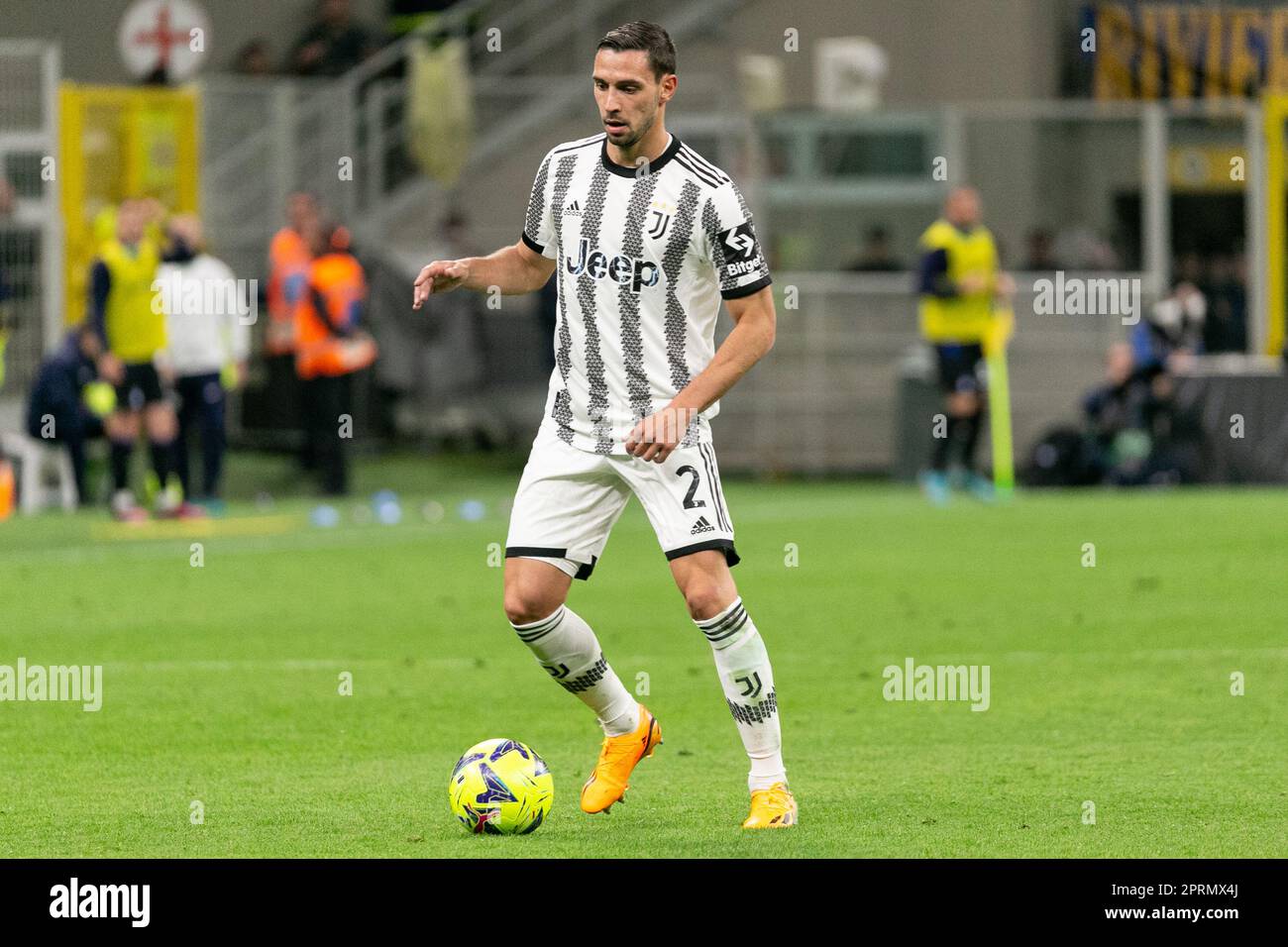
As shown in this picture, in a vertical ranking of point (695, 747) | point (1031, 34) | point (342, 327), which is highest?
point (1031, 34)

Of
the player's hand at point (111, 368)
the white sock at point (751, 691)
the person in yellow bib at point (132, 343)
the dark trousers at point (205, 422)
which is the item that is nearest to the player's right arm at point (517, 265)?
the white sock at point (751, 691)

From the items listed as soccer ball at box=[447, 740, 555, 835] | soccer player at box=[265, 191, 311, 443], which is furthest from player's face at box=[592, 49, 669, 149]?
soccer player at box=[265, 191, 311, 443]

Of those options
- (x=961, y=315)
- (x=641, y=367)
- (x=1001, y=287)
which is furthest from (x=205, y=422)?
(x=641, y=367)

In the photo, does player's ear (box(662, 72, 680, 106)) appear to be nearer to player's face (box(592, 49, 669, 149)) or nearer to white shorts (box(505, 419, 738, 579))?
player's face (box(592, 49, 669, 149))

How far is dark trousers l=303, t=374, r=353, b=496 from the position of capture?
64.2 feet

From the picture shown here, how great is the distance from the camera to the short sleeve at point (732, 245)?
6652 millimetres

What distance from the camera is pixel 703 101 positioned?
2356 centimetres

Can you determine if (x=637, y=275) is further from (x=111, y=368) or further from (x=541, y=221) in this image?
(x=111, y=368)

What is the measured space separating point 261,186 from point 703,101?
437 centimetres

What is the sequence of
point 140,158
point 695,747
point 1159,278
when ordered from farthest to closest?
point 1159,278
point 140,158
point 695,747

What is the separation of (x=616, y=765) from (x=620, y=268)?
4.71ft
